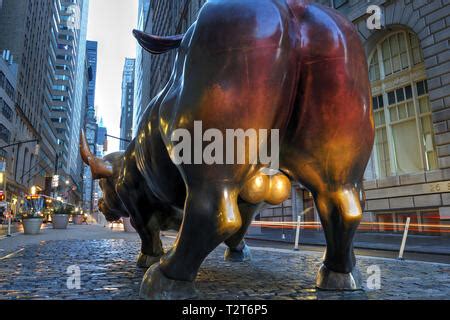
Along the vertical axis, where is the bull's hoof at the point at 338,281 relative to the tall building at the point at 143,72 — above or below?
below

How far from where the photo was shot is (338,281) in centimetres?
267

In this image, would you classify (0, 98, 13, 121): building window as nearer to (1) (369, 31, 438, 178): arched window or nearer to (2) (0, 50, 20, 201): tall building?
(2) (0, 50, 20, 201): tall building

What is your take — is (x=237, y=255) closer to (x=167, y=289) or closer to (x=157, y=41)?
(x=167, y=289)

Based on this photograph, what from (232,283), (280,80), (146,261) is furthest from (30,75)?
(280,80)

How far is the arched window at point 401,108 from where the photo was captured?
16.9m

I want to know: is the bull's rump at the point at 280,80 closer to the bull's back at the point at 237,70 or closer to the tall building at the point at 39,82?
the bull's back at the point at 237,70

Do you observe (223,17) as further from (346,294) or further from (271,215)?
(271,215)

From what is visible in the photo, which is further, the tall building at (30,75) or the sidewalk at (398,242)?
the tall building at (30,75)

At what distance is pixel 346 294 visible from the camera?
8.25 ft

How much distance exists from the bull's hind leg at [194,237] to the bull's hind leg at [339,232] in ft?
2.44

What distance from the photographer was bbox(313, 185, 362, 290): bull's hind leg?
253 centimetres

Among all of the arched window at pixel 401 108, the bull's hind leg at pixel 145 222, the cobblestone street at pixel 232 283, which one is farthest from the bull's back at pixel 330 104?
the arched window at pixel 401 108
